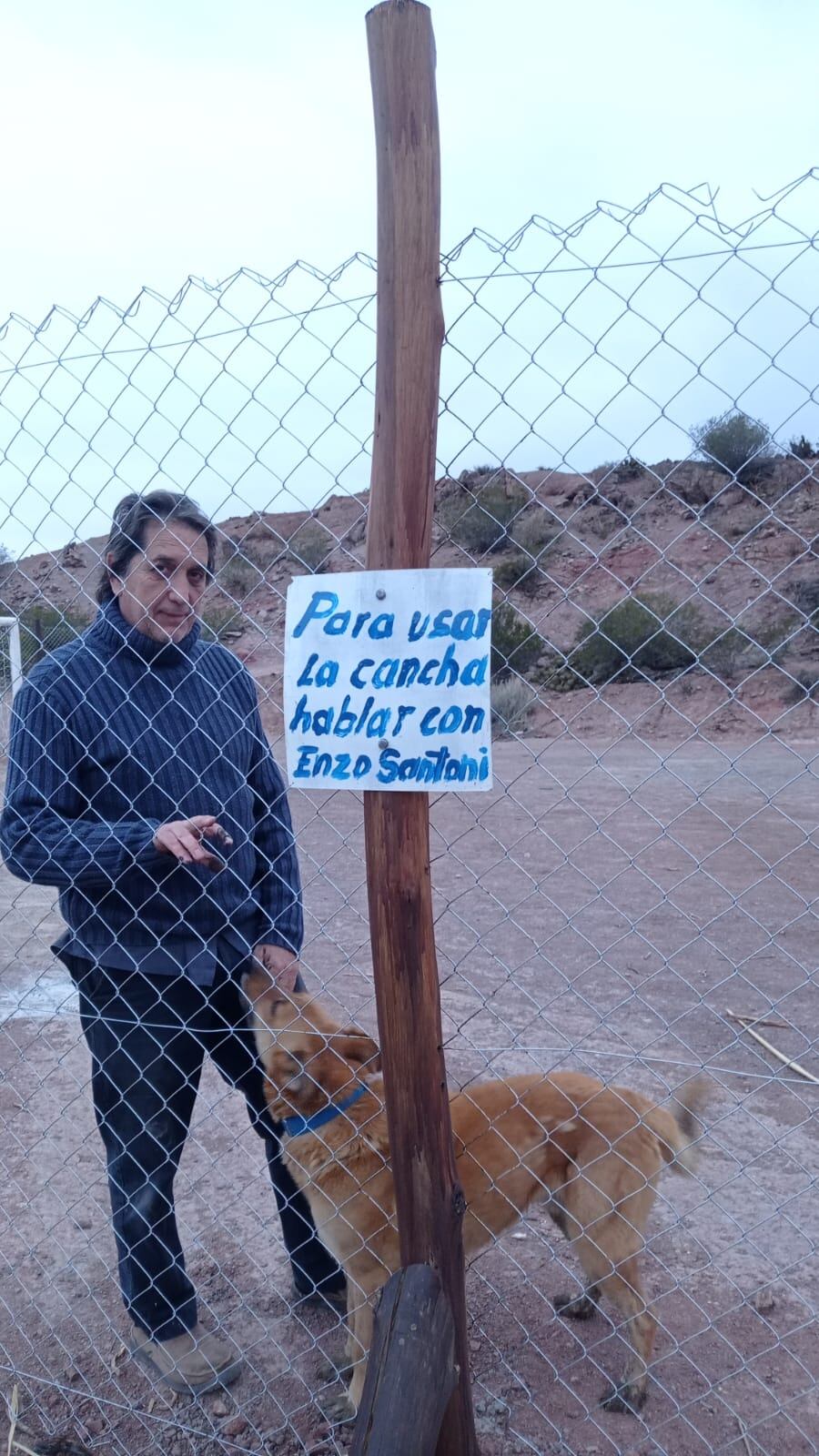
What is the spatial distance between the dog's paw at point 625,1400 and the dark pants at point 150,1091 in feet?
3.39

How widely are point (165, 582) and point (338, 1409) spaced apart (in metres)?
2.01

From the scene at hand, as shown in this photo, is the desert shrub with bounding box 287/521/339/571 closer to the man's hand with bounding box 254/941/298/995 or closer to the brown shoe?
the man's hand with bounding box 254/941/298/995

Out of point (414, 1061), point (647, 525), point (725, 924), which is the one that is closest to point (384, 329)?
point (414, 1061)

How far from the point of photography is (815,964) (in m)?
5.59

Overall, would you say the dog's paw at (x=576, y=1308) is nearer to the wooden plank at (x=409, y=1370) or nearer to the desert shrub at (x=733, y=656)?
the wooden plank at (x=409, y=1370)

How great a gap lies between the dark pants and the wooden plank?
2.57 feet

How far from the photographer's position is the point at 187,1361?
2.63 meters

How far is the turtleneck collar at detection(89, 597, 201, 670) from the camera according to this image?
2.46m

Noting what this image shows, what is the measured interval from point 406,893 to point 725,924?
5.16m

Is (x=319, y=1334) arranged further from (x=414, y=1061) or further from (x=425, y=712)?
(x=425, y=712)

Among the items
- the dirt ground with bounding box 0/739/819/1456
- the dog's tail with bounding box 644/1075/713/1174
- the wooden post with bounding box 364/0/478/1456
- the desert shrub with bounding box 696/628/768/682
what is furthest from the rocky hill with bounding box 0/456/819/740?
the wooden post with bounding box 364/0/478/1456

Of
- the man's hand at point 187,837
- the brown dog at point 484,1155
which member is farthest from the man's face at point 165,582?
the brown dog at point 484,1155

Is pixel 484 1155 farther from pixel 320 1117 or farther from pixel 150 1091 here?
pixel 150 1091

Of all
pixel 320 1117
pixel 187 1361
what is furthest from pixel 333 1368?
pixel 320 1117
